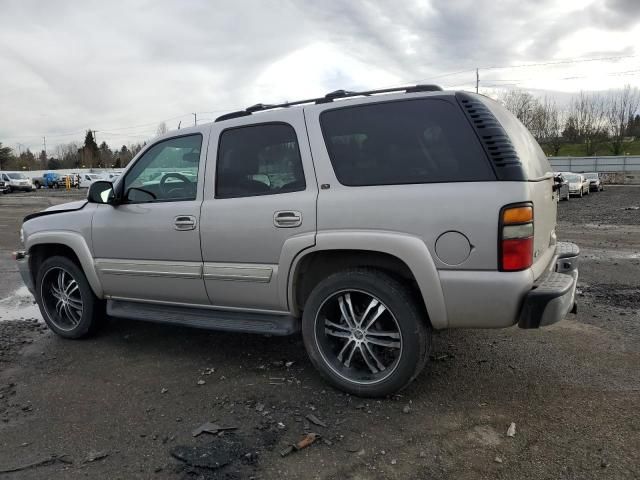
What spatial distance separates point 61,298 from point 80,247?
691mm

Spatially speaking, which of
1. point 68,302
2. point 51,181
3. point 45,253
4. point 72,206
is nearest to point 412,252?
point 72,206

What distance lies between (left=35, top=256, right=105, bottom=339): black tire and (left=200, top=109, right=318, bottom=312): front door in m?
1.52

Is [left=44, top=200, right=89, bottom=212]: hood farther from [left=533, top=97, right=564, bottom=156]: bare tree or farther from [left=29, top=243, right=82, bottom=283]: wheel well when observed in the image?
[left=533, top=97, right=564, bottom=156]: bare tree

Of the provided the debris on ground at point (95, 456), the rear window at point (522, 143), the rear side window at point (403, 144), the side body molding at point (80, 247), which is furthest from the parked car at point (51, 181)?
the rear window at point (522, 143)

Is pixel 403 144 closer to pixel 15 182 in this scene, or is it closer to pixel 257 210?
pixel 257 210

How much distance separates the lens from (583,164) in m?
54.8

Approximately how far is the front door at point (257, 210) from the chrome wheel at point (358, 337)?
0.37 metres

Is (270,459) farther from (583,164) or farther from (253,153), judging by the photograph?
(583,164)

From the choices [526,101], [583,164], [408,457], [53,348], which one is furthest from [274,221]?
[526,101]

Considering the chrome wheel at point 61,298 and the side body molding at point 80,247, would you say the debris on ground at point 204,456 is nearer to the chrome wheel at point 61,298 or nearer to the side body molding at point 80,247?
the side body molding at point 80,247

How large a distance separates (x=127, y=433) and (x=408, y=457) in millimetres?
1698

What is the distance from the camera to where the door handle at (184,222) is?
407 centimetres

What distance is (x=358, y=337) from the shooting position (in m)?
3.59

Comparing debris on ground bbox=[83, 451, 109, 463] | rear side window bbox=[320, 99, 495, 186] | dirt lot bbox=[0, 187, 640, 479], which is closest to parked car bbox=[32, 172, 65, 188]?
dirt lot bbox=[0, 187, 640, 479]
